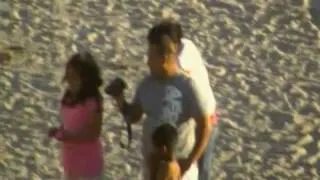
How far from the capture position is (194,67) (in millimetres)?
5277

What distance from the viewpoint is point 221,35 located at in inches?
373

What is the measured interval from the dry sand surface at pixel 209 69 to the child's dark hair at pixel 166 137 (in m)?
1.65

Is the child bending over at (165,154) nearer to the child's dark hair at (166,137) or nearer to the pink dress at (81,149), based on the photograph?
the child's dark hair at (166,137)

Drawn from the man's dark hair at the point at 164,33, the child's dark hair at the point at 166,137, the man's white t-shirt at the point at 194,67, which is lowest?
the child's dark hair at the point at 166,137

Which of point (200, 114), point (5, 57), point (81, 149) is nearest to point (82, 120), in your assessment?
point (81, 149)

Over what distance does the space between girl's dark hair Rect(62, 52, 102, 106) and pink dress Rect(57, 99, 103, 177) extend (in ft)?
0.12

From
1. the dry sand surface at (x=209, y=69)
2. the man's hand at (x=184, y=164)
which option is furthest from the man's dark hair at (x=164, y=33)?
the dry sand surface at (x=209, y=69)

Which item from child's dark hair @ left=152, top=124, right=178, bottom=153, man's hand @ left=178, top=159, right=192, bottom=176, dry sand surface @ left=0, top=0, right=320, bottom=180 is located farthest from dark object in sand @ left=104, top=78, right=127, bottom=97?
dry sand surface @ left=0, top=0, right=320, bottom=180

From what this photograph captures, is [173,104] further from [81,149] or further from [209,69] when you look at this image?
[209,69]

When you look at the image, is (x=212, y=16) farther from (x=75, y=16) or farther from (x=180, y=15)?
(x=75, y=16)

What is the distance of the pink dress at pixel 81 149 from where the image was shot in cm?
545

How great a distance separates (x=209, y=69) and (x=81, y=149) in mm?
3307

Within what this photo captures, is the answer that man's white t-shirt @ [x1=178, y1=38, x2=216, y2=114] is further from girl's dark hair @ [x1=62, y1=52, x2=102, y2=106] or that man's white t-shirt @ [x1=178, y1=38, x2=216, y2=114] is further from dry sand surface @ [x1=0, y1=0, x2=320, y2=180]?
dry sand surface @ [x1=0, y1=0, x2=320, y2=180]

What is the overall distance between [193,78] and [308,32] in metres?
4.65
